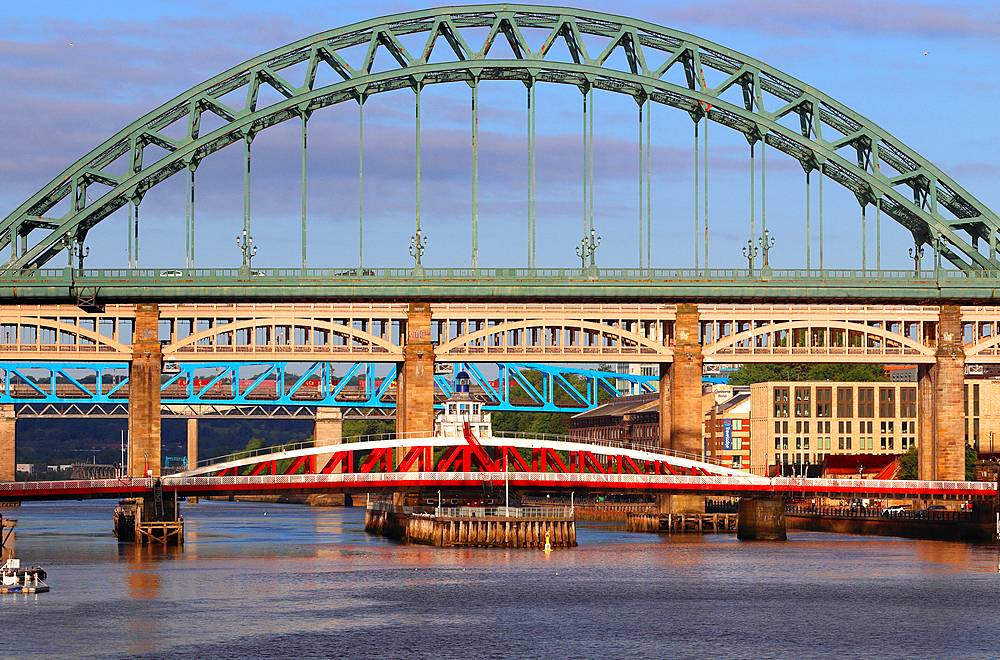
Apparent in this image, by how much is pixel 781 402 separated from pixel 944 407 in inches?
2192

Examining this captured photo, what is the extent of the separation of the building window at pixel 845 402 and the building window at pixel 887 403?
3170 mm

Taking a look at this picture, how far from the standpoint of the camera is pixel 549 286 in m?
88.1

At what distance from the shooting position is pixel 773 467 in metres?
174

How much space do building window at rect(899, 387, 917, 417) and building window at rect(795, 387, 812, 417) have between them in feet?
34.0

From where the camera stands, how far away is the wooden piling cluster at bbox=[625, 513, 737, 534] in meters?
129

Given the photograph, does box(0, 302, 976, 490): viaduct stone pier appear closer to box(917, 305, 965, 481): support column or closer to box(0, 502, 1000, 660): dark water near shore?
box(917, 305, 965, 481): support column

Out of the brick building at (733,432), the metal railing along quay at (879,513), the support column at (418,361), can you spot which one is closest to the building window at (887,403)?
the brick building at (733,432)

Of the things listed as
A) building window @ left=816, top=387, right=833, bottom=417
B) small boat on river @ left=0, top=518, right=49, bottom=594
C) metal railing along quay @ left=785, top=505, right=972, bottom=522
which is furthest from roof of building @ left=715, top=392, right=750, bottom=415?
small boat on river @ left=0, top=518, right=49, bottom=594

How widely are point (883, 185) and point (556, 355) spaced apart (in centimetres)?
4764

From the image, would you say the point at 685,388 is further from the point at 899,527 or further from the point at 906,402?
the point at 906,402

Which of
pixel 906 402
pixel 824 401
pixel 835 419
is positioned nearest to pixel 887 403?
pixel 906 402

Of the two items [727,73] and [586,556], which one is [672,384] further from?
[727,73]

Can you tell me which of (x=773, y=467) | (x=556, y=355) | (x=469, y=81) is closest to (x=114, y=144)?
(x=469, y=81)

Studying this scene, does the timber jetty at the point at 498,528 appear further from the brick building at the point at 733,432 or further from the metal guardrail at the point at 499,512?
the brick building at the point at 733,432
